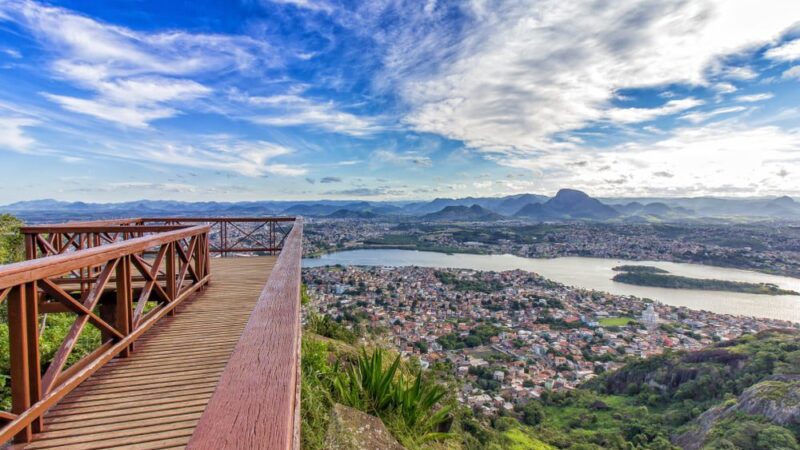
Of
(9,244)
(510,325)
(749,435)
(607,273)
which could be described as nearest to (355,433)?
(9,244)

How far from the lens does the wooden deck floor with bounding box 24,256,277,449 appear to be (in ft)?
5.53

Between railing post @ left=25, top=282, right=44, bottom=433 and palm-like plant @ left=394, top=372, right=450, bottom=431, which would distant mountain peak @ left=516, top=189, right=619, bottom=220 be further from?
railing post @ left=25, top=282, right=44, bottom=433

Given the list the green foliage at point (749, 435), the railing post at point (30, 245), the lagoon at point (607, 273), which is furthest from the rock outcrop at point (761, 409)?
the lagoon at point (607, 273)

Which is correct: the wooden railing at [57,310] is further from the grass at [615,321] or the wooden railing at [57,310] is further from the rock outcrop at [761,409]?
the grass at [615,321]

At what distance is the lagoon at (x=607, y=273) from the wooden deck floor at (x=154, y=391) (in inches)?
1507

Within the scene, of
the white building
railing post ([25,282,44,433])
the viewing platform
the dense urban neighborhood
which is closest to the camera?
the viewing platform

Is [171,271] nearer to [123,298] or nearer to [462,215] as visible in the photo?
[123,298]

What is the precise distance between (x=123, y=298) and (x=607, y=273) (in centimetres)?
5227

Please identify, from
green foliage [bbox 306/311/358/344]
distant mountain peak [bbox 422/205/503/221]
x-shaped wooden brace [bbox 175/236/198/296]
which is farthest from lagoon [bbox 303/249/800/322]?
distant mountain peak [bbox 422/205/503/221]

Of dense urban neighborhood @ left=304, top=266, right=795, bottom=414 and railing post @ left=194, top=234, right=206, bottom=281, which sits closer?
railing post @ left=194, top=234, right=206, bottom=281

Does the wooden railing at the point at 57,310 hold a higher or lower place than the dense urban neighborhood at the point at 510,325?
higher

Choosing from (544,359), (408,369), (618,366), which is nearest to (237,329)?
(408,369)

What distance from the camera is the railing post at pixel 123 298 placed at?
2.42 meters

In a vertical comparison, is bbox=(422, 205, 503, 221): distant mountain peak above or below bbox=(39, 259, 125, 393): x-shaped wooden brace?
below
